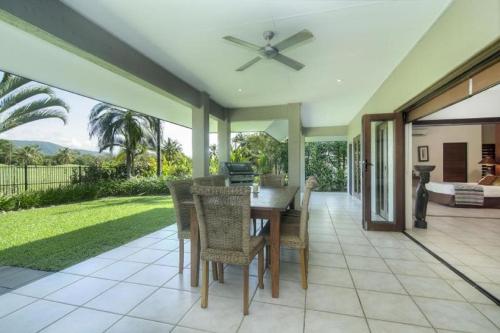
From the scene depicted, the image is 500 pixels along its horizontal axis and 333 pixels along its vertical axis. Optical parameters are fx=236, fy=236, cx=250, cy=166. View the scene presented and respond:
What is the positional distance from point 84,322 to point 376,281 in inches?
98.5

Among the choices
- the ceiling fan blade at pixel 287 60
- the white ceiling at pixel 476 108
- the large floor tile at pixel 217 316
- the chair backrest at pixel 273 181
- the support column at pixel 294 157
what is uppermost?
the ceiling fan blade at pixel 287 60

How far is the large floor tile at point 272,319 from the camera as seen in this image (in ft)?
5.40

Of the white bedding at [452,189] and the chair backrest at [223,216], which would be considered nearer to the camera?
the chair backrest at [223,216]

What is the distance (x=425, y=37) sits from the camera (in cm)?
271

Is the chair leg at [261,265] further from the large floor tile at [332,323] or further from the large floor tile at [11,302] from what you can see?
the large floor tile at [11,302]

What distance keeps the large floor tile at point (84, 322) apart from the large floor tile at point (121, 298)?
0.06 metres

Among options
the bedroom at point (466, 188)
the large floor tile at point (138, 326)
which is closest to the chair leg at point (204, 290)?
the large floor tile at point (138, 326)

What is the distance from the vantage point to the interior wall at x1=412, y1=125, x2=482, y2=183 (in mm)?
7203

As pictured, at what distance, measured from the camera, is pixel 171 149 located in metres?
13.4

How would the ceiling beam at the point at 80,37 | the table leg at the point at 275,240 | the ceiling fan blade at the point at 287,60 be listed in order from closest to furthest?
the ceiling beam at the point at 80,37
the table leg at the point at 275,240
the ceiling fan blade at the point at 287,60

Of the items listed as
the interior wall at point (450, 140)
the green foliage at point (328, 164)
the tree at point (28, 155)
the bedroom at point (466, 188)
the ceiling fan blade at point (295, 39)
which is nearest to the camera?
the ceiling fan blade at point (295, 39)

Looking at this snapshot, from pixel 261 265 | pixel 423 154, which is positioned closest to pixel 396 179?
pixel 261 265

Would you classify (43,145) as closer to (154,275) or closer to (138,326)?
(154,275)

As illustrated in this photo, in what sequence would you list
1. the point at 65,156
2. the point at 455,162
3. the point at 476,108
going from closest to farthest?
the point at 476,108 → the point at 455,162 → the point at 65,156
